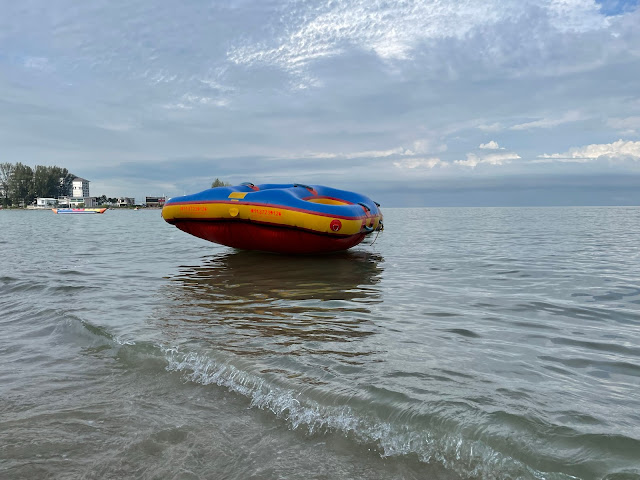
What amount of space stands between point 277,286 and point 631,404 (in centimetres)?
466

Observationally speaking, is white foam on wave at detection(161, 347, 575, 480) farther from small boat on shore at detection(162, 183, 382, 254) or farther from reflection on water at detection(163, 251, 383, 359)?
small boat on shore at detection(162, 183, 382, 254)

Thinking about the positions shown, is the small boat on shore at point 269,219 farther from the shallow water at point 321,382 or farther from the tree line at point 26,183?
the tree line at point 26,183

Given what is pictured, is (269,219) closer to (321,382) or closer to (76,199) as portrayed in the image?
(321,382)

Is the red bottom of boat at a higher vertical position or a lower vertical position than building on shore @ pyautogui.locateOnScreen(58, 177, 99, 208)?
lower

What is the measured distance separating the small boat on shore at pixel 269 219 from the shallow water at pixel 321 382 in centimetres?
262

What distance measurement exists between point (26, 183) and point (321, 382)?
109279mm

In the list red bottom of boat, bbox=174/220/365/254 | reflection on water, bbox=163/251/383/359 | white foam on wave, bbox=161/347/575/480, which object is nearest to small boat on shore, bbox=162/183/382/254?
red bottom of boat, bbox=174/220/365/254

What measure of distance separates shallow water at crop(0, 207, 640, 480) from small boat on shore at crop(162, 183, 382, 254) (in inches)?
103

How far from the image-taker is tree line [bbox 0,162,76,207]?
3676 inches

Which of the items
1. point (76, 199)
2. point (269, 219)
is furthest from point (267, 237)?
point (76, 199)

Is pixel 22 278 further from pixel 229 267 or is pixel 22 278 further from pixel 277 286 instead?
pixel 277 286

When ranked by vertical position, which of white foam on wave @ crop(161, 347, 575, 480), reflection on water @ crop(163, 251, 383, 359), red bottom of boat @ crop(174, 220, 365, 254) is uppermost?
red bottom of boat @ crop(174, 220, 365, 254)

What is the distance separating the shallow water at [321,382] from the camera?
6.93 ft

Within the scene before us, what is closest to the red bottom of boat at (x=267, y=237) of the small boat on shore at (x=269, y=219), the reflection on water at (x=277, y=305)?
the small boat on shore at (x=269, y=219)
